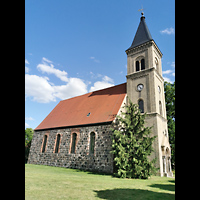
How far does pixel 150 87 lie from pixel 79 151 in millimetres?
10486

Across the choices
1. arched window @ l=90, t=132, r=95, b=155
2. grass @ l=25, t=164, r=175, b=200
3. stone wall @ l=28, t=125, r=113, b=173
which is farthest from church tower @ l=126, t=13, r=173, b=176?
grass @ l=25, t=164, r=175, b=200

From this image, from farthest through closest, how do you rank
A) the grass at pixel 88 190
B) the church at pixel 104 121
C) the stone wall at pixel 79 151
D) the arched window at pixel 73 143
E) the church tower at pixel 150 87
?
the arched window at pixel 73 143 → the church tower at pixel 150 87 → the church at pixel 104 121 → the stone wall at pixel 79 151 → the grass at pixel 88 190

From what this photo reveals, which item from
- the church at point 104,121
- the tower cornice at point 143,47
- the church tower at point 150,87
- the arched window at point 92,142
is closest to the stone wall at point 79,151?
the church at point 104,121

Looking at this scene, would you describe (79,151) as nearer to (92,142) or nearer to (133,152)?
(92,142)

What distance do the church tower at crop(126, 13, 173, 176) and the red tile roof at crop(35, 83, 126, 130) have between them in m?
2.04

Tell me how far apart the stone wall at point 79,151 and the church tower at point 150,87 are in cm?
459

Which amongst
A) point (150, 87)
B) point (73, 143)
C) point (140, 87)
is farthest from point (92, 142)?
point (150, 87)

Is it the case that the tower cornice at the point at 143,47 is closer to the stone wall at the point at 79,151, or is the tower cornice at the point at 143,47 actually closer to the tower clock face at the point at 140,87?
the tower clock face at the point at 140,87

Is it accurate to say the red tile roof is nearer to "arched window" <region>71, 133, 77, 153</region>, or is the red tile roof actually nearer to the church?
the church

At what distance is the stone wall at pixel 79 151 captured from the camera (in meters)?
15.2

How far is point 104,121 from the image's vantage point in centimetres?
1638

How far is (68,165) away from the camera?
1741cm
